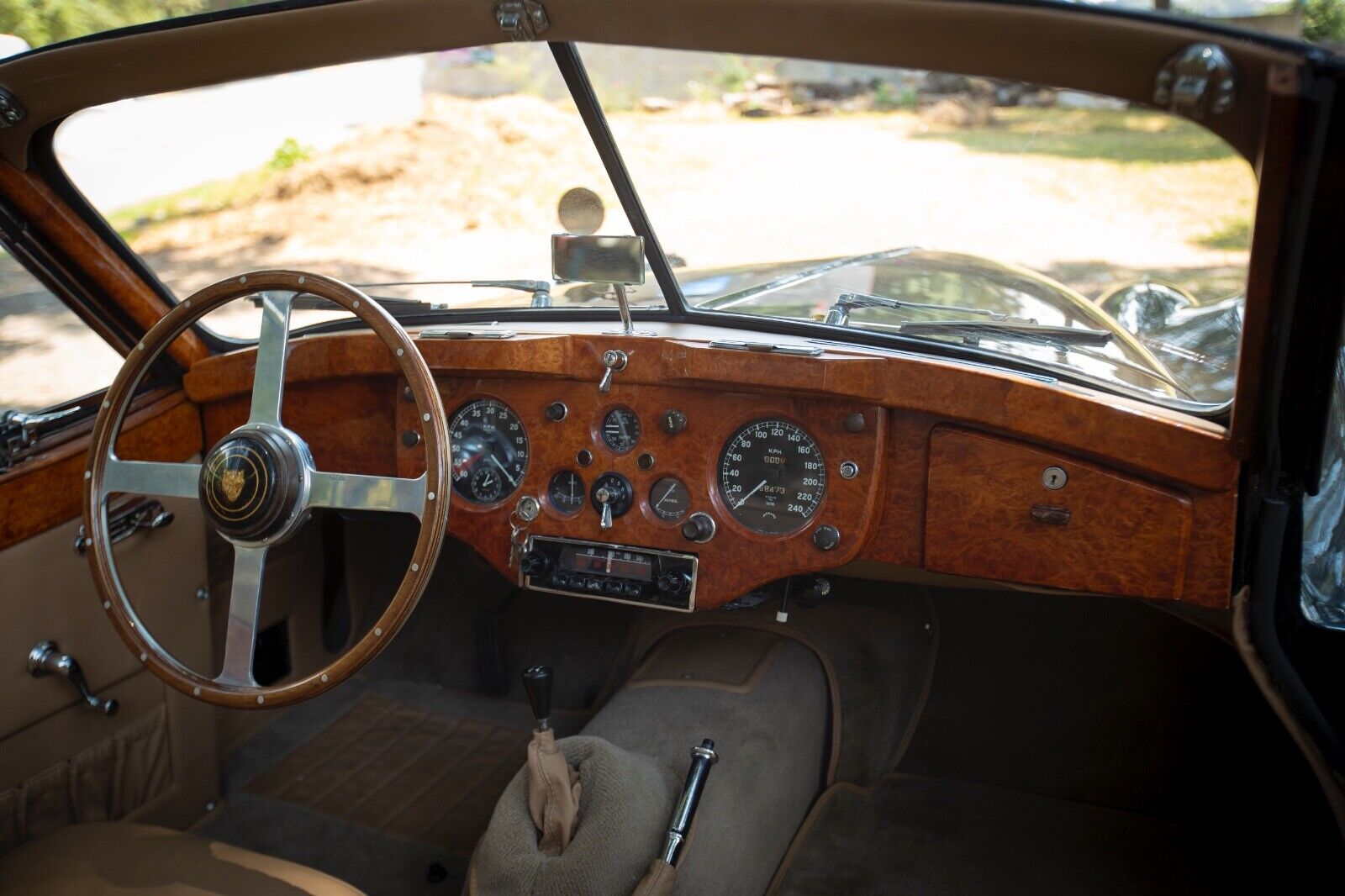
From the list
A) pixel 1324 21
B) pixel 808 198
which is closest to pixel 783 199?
pixel 808 198

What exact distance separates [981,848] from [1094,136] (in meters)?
1.74

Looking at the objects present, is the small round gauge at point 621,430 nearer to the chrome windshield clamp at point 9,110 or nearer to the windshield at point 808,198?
the windshield at point 808,198

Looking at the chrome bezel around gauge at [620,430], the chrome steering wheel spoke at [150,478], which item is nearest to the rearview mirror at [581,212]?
the chrome bezel around gauge at [620,430]

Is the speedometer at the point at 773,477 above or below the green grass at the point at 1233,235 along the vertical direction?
below

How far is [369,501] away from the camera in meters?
2.03

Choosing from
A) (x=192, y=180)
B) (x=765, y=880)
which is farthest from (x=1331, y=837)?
(x=192, y=180)

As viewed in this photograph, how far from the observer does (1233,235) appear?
1964mm

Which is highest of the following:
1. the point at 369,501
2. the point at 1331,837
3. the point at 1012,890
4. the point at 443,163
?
the point at 443,163

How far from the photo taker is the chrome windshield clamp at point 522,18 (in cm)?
184

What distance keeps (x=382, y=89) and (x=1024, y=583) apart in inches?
94.6

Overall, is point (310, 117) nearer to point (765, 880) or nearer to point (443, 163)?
point (443, 163)

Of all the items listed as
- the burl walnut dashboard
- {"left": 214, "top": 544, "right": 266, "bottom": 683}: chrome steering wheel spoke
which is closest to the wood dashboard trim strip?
the burl walnut dashboard

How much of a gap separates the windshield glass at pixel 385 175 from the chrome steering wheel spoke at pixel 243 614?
0.61 metres

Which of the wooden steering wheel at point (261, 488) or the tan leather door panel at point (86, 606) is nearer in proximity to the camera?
the wooden steering wheel at point (261, 488)
